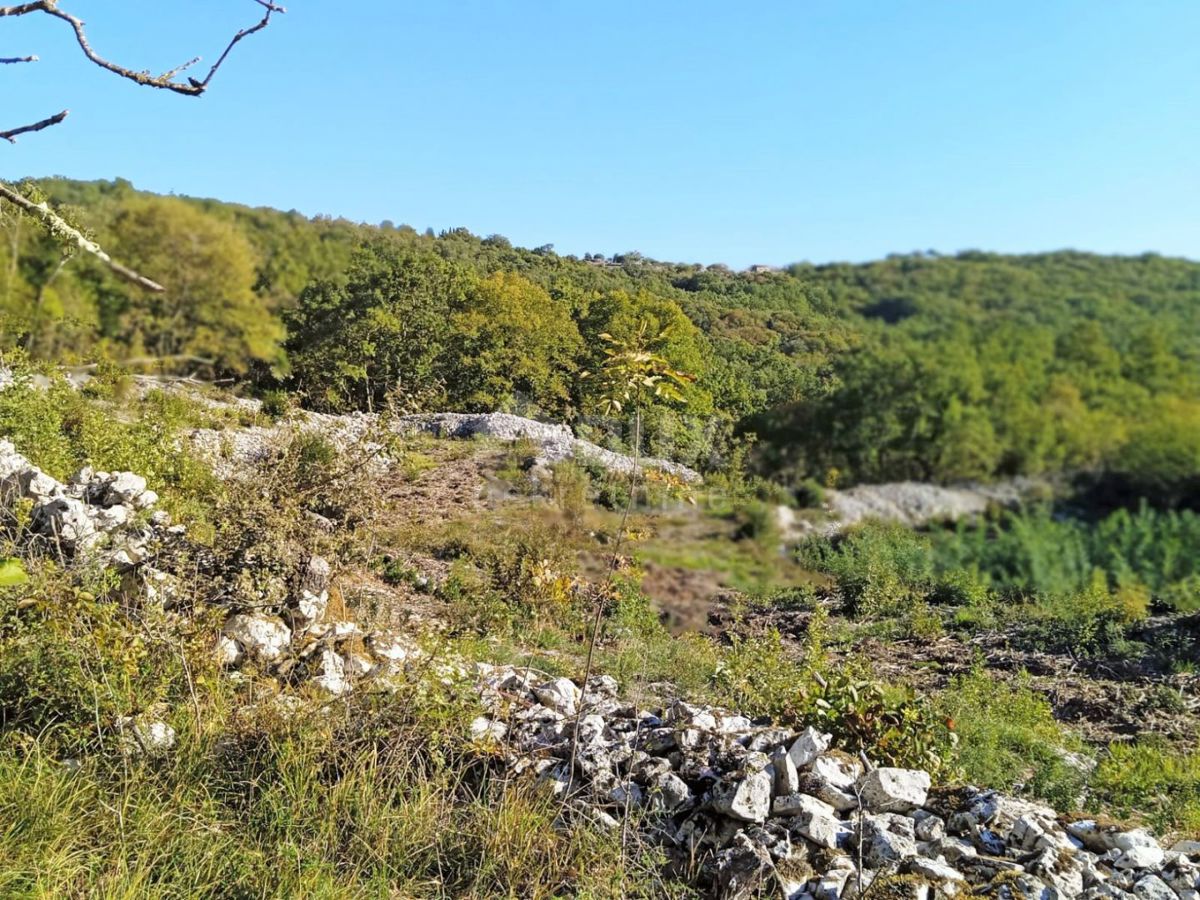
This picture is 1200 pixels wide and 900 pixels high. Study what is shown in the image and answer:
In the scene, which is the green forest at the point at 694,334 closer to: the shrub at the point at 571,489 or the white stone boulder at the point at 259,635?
the shrub at the point at 571,489

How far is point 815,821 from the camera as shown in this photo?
3.19 m

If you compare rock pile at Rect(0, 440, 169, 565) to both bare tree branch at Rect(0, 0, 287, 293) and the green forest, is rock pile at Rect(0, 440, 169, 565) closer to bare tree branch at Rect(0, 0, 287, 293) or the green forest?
the green forest

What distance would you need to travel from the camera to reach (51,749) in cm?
355

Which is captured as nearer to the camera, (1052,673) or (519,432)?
(519,432)

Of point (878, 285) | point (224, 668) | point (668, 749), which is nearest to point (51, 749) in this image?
point (224, 668)

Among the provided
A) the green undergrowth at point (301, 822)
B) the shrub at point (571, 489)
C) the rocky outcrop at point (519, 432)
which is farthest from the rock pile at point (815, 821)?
the rocky outcrop at point (519, 432)

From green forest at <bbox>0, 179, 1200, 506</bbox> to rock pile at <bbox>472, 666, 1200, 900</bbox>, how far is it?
3.65 ft

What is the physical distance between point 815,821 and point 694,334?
2.41m

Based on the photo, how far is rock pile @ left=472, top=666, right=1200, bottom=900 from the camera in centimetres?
300

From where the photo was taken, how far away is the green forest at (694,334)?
92.7 inches

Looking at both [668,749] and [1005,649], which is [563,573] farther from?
[1005,649]

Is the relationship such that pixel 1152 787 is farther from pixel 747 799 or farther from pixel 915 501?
pixel 915 501

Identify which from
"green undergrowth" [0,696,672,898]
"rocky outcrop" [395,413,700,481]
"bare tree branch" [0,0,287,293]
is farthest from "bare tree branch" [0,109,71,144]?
"rocky outcrop" [395,413,700,481]

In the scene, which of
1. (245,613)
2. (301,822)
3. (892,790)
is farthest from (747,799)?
(245,613)
